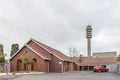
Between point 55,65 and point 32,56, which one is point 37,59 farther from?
point 55,65

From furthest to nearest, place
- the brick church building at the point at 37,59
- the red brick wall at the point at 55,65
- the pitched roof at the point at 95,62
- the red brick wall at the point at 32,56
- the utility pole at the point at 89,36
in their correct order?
the utility pole at the point at 89,36 < the pitched roof at the point at 95,62 < the red brick wall at the point at 55,65 < the brick church building at the point at 37,59 < the red brick wall at the point at 32,56

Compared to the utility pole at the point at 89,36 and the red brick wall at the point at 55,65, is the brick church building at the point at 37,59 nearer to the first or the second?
the red brick wall at the point at 55,65

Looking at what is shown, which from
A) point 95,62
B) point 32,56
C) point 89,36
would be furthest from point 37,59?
point 89,36

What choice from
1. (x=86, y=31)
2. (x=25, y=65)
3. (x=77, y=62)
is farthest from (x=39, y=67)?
(x=86, y=31)

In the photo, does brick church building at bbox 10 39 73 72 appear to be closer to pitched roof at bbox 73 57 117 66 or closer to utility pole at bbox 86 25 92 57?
pitched roof at bbox 73 57 117 66

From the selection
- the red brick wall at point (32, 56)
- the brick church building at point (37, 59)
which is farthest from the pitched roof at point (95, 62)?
the red brick wall at point (32, 56)

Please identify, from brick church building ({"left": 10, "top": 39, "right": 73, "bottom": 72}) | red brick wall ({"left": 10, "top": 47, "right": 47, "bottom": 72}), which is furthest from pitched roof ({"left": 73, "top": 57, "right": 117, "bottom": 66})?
red brick wall ({"left": 10, "top": 47, "right": 47, "bottom": 72})

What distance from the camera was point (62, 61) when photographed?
5228 cm

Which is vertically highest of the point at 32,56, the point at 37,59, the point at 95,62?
the point at 32,56

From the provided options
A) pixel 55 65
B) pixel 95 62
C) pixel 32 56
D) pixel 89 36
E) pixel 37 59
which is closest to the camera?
pixel 37 59

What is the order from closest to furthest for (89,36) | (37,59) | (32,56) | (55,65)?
(37,59), (32,56), (55,65), (89,36)

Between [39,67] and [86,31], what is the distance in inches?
2501

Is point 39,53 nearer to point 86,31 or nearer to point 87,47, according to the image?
point 87,47

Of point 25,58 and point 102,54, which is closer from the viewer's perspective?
point 25,58
